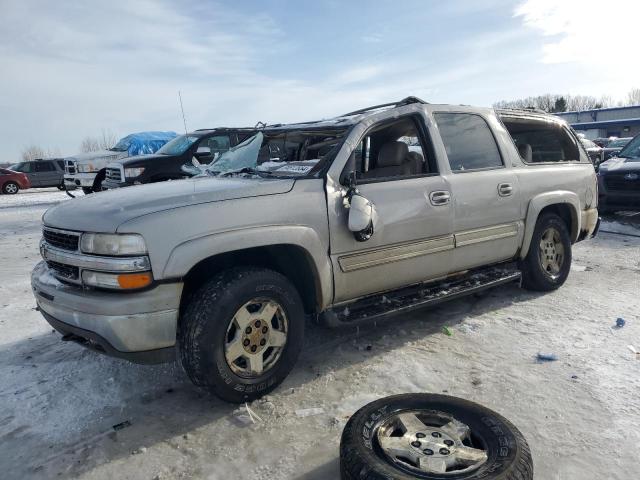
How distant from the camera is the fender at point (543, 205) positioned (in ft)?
14.9

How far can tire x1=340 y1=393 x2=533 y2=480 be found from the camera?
2082 mm

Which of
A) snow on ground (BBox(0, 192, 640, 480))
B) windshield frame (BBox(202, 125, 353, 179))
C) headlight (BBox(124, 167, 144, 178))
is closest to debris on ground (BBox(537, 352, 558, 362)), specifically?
snow on ground (BBox(0, 192, 640, 480))

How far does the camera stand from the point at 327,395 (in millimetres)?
3143

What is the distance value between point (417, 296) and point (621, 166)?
281 inches

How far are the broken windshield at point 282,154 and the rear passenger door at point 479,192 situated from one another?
3.31ft

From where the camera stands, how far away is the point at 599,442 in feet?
8.46

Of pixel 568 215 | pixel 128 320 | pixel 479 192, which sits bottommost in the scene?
pixel 568 215

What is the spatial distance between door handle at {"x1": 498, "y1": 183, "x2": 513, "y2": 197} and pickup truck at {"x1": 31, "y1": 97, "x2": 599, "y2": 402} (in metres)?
0.03

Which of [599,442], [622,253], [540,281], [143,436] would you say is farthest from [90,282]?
[622,253]

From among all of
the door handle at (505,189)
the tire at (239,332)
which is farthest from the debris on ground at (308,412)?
the door handle at (505,189)

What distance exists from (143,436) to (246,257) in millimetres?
1186

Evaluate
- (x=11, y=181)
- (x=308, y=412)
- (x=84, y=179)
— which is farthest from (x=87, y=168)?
(x=308, y=412)

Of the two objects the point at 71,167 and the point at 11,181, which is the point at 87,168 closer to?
the point at 71,167

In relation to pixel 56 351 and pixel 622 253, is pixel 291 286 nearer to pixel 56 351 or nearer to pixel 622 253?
pixel 56 351
